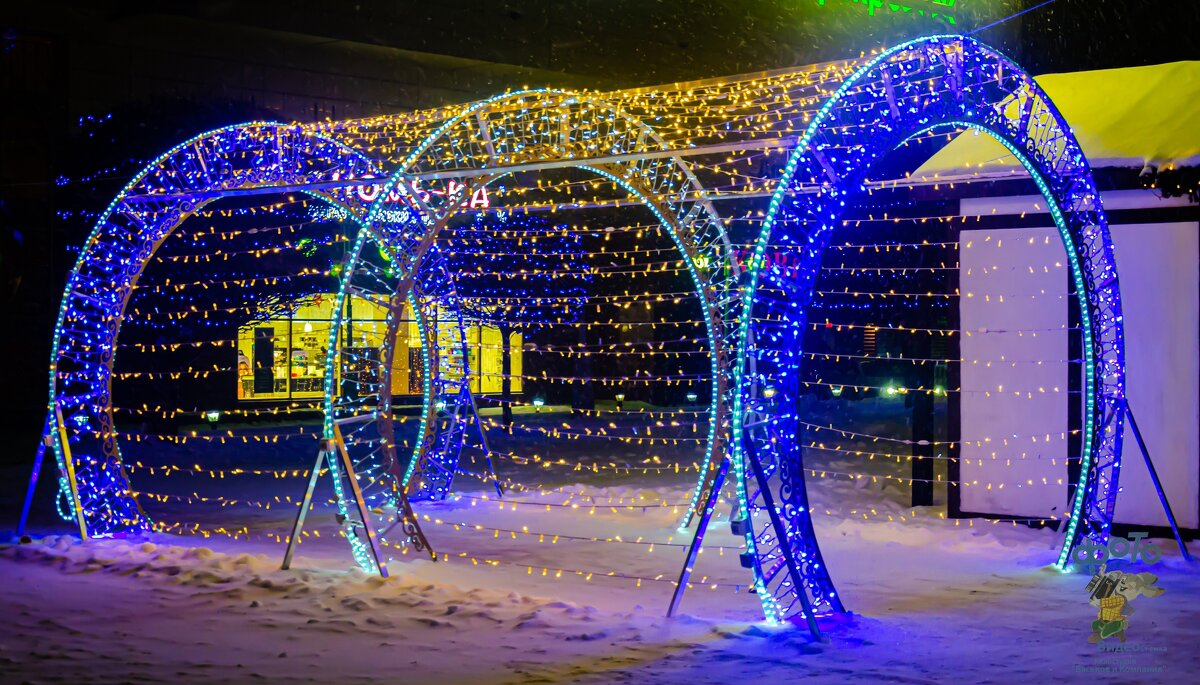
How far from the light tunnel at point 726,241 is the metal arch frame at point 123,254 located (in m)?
0.02

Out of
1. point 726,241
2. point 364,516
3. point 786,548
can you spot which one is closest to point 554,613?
point 786,548

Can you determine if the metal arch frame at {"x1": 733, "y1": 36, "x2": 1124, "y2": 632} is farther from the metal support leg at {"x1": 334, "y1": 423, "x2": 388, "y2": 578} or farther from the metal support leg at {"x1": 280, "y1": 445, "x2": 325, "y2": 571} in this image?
the metal support leg at {"x1": 280, "y1": 445, "x2": 325, "y2": 571}

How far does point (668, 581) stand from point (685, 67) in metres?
23.3

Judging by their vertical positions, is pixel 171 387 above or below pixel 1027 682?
above

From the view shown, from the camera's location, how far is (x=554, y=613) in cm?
716

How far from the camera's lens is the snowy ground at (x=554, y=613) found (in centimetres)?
600

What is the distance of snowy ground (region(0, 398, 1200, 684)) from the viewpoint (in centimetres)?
600

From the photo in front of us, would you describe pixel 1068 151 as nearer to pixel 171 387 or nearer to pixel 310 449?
pixel 310 449

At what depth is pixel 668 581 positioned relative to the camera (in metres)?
8.41

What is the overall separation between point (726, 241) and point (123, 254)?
5092 millimetres

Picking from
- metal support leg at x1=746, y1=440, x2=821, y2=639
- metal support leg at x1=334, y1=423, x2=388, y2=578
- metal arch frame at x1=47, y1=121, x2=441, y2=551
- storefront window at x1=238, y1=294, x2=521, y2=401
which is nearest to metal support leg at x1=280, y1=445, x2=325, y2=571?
metal support leg at x1=334, y1=423, x2=388, y2=578

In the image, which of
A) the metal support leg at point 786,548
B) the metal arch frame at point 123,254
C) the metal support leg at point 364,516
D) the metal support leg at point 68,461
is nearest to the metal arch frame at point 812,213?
the metal support leg at point 786,548

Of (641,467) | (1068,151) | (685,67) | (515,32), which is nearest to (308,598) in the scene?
(1068,151)

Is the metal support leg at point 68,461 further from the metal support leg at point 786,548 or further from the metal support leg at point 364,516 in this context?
the metal support leg at point 786,548
